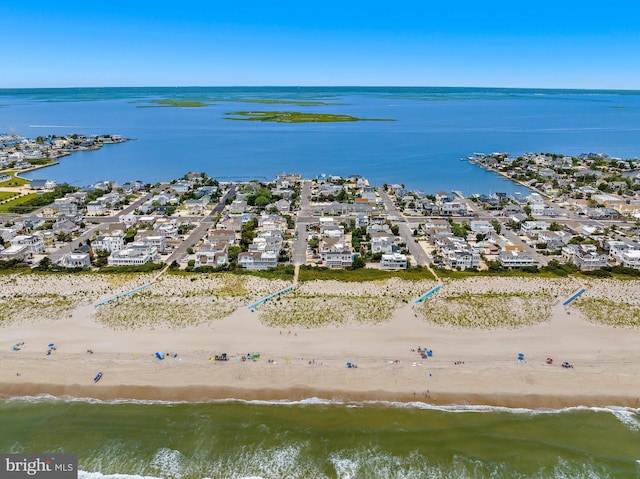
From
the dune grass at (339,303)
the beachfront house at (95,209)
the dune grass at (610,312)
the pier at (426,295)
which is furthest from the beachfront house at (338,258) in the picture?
the beachfront house at (95,209)

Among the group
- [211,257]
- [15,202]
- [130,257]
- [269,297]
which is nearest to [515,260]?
[269,297]

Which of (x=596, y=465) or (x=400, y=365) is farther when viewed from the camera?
(x=400, y=365)

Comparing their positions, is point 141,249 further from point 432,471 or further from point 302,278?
point 432,471

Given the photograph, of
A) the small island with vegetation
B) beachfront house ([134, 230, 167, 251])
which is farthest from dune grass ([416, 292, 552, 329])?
the small island with vegetation

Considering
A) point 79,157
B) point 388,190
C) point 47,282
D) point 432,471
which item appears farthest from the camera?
point 79,157

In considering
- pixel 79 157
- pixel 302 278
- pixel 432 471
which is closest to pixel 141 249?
pixel 302 278

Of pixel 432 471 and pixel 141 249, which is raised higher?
pixel 141 249
